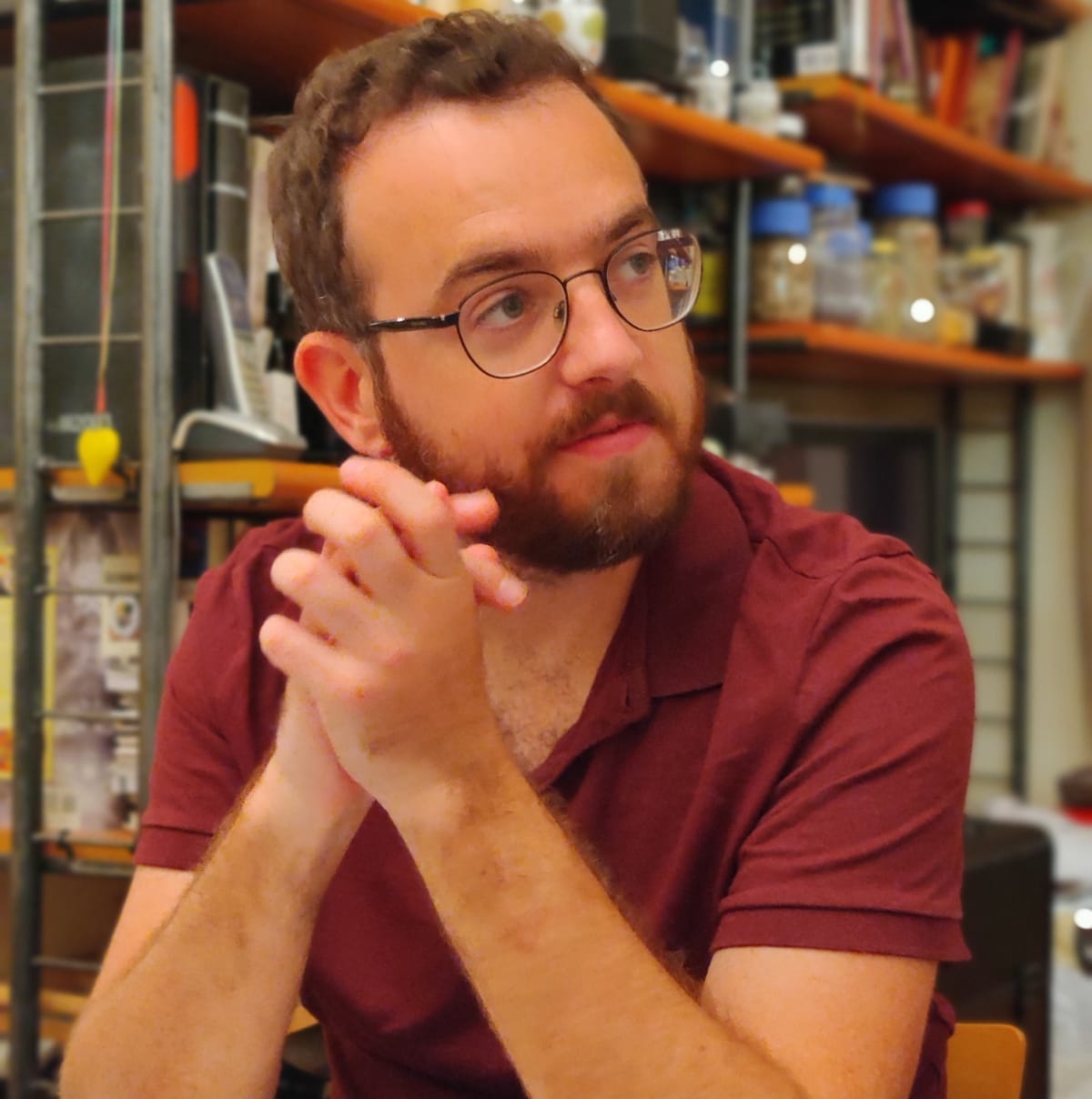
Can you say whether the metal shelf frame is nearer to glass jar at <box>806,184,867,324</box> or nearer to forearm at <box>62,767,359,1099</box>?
forearm at <box>62,767,359,1099</box>

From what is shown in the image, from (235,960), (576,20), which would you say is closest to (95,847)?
(235,960)

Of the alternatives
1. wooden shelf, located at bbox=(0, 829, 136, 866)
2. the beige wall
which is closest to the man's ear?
wooden shelf, located at bbox=(0, 829, 136, 866)

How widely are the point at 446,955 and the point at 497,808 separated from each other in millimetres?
231

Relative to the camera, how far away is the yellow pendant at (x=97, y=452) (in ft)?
3.81

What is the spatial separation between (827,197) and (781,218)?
0.20 m

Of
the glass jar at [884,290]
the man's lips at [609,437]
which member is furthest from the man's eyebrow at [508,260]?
the glass jar at [884,290]

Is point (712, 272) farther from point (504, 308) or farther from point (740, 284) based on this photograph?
point (504, 308)

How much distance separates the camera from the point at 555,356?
853 mm

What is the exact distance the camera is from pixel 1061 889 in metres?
2.33

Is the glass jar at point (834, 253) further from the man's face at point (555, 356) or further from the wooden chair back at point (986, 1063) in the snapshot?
the wooden chair back at point (986, 1063)

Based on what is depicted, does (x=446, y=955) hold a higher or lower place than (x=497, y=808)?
lower

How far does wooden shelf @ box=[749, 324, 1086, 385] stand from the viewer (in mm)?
1952

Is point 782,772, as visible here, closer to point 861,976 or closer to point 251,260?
point 861,976

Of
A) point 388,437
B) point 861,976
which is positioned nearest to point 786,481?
point 388,437
